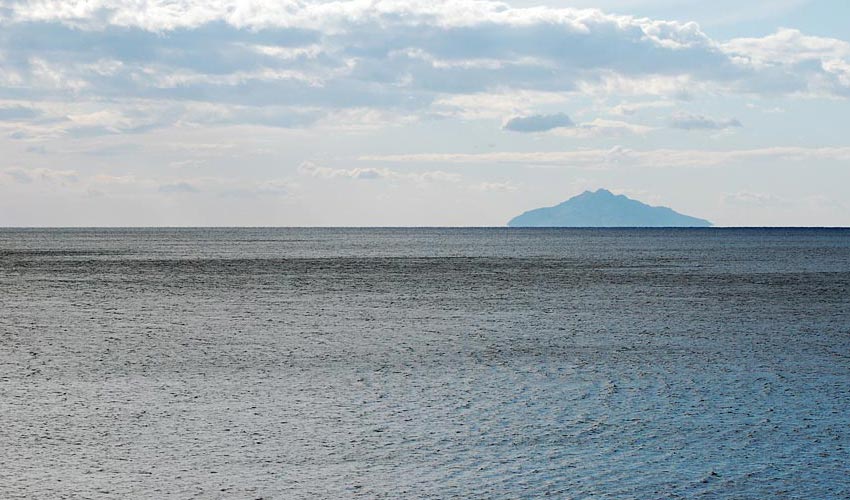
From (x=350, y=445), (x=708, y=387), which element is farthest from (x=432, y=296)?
(x=350, y=445)

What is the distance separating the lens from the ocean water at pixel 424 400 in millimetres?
15602

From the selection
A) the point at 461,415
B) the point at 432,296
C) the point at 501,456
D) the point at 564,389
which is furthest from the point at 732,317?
the point at 501,456

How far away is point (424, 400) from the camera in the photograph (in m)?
22.0

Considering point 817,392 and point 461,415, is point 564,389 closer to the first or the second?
point 461,415

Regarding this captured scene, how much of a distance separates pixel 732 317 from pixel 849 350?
11206 millimetres

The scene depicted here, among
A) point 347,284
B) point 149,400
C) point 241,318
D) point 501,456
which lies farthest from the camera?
point 347,284

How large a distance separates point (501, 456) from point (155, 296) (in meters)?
40.5

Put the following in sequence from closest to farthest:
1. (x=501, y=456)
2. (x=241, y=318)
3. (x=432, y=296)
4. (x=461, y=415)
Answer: (x=501, y=456)
(x=461, y=415)
(x=241, y=318)
(x=432, y=296)

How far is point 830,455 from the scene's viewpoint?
55.8 feet

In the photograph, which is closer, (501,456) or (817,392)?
(501,456)

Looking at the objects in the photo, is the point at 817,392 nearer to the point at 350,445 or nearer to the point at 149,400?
the point at 350,445

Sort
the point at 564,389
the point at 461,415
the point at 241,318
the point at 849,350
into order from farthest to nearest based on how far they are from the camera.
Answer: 1. the point at 241,318
2. the point at 849,350
3. the point at 564,389
4. the point at 461,415

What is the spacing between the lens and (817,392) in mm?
23016

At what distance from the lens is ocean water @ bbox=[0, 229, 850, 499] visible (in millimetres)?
15602
